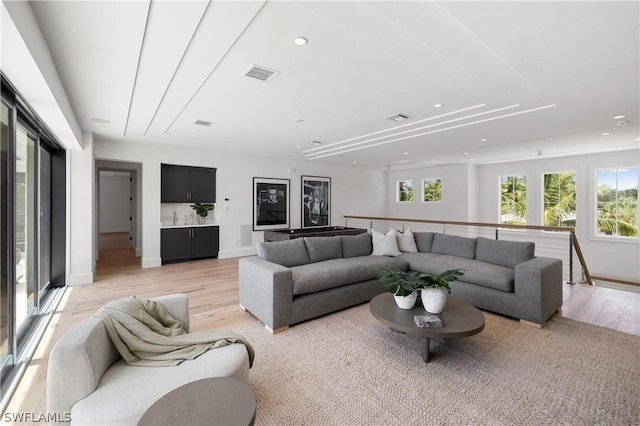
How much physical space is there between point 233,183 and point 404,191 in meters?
6.00

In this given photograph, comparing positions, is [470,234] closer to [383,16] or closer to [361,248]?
[361,248]

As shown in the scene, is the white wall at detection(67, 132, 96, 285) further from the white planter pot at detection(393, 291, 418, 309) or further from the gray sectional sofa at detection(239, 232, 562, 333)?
the white planter pot at detection(393, 291, 418, 309)

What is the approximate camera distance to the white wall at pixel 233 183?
5.80 meters

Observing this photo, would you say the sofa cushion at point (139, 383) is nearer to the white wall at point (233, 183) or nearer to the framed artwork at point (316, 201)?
the white wall at point (233, 183)

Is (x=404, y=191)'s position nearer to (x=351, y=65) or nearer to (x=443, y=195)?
(x=443, y=195)

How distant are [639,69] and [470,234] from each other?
19.4ft

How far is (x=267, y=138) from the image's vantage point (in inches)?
215

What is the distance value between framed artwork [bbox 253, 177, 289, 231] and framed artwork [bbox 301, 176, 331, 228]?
0.61 meters

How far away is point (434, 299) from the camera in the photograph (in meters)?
2.49

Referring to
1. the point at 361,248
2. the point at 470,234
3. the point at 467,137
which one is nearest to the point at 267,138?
the point at 361,248

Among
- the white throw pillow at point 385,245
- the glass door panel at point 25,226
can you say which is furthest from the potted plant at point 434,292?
the glass door panel at point 25,226

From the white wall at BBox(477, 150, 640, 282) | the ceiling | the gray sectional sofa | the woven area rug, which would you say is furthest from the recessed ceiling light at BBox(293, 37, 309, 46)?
the white wall at BBox(477, 150, 640, 282)

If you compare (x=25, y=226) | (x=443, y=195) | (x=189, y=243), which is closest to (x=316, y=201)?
(x=189, y=243)

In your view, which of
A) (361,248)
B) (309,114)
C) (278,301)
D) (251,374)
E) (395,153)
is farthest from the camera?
(395,153)
